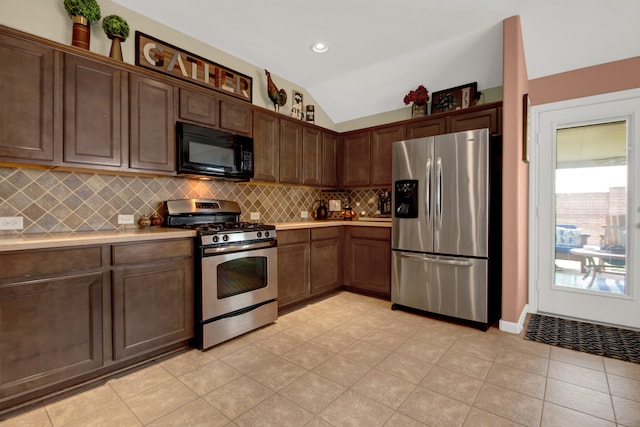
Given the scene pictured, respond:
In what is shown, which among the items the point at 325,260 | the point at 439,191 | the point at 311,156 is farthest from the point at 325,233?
the point at 439,191

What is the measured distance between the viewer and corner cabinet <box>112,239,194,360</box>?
2.01 m

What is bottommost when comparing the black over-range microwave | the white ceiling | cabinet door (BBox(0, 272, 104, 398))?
cabinet door (BBox(0, 272, 104, 398))

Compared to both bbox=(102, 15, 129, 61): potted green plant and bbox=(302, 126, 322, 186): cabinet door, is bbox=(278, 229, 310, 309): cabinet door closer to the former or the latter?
bbox=(302, 126, 322, 186): cabinet door

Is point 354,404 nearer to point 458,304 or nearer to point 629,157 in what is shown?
point 458,304

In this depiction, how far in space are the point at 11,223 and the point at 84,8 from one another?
161 centimetres

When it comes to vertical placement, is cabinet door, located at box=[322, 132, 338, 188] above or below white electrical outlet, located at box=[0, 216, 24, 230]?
above

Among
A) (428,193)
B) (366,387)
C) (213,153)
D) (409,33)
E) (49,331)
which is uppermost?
(409,33)

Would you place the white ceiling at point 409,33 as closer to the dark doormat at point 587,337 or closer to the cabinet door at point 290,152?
the cabinet door at point 290,152

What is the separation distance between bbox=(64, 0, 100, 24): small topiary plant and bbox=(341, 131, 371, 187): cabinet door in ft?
9.64

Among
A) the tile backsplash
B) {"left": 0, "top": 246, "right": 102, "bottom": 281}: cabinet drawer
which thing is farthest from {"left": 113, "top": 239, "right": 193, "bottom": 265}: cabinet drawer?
the tile backsplash

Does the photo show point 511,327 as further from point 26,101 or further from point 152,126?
point 26,101

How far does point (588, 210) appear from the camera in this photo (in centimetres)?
306

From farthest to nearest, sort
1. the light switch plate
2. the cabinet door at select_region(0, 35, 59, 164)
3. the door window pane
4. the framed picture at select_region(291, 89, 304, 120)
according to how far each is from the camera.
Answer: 1. the light switch plate
2. the framed picture at select_region(291, 89, 304, 120)
3. the door window pane
4. the cabinet door at select_region(0, 35, 59, 164)

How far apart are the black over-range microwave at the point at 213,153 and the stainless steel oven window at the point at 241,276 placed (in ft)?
2.86
